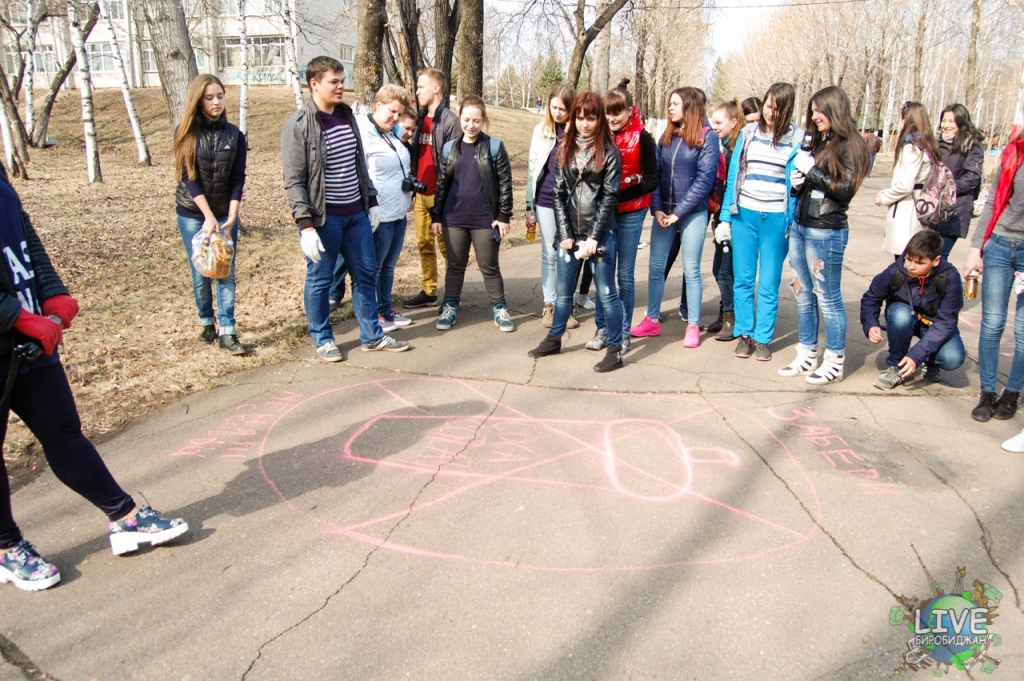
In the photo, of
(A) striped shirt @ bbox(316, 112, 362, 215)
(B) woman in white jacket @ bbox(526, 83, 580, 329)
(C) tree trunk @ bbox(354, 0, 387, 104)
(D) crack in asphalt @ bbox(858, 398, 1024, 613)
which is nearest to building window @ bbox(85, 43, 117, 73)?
(C) tree trunk @ bbox(354, 0, 387, 104)

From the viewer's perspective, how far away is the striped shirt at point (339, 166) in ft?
16.6

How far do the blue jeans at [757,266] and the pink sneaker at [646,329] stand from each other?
27.5 inches

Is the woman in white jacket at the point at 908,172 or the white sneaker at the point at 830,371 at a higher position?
the woman in white jacket at the point at 908,172

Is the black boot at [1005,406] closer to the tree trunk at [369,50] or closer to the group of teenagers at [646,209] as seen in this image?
the group of teenagers at [646,209]

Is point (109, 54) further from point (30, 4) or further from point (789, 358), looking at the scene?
point (789, 358)

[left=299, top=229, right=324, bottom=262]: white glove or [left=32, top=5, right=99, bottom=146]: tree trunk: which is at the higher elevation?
[left=32, top=5, right=99, bottom=146]: tree trunk

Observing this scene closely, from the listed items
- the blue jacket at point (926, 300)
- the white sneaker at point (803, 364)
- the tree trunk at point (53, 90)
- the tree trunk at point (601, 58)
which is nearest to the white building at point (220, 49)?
the tree trunk at point (53, 90)

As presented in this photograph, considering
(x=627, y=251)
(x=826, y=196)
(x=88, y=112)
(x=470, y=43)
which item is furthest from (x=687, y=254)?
(x=88, y=112)

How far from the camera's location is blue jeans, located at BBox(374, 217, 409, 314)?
5.93 metres

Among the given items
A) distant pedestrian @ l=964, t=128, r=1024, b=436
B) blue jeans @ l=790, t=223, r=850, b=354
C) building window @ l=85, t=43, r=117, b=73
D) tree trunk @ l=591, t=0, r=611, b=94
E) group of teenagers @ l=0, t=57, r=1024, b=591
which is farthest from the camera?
building window @ l=85, t=43, r=117, b=73

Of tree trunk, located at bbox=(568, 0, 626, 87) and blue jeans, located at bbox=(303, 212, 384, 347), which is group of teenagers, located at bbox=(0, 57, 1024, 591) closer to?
blue jeans, located at bbox=(303, 212, 384, 347)

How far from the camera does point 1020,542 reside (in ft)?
10.4

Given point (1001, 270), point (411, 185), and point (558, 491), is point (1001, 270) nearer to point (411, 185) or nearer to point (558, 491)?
point (558, 491)

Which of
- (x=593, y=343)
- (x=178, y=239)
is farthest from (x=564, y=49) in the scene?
(x=593, y=343)
